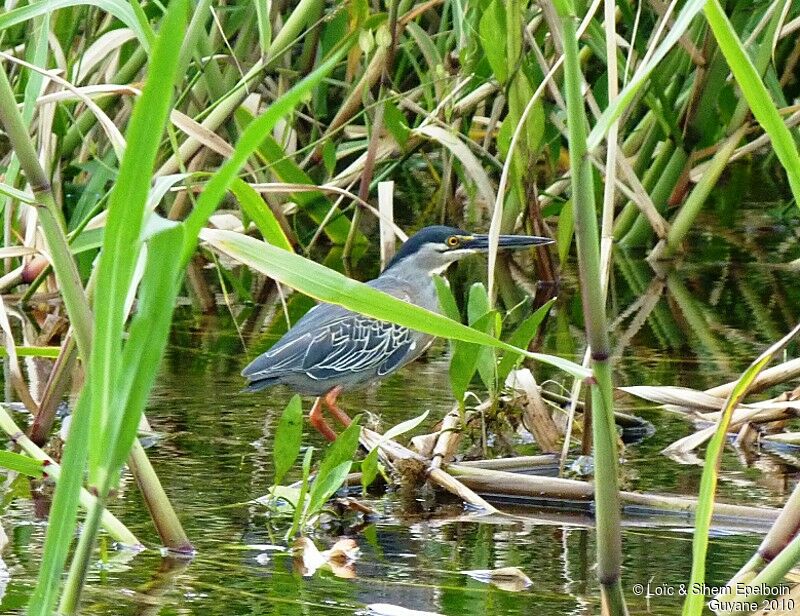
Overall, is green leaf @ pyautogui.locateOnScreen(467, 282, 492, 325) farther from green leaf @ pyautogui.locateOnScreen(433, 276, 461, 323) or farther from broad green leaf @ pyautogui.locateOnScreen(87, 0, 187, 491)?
broad green leaf @ pyautogui.locateOnScreen(87, 0, 187, 491)

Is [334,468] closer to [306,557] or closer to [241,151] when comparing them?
[306,557]

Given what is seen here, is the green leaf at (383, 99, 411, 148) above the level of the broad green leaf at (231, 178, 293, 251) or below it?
above

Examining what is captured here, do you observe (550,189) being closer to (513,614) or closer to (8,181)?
(8,181)

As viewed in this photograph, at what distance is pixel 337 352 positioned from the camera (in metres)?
4.56

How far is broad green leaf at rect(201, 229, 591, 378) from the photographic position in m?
1.81

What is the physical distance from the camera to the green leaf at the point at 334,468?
9.53ft

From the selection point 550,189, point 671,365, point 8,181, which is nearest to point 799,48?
point 550,189

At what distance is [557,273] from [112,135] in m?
3.48

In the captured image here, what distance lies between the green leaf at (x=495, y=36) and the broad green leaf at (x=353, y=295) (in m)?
2.34

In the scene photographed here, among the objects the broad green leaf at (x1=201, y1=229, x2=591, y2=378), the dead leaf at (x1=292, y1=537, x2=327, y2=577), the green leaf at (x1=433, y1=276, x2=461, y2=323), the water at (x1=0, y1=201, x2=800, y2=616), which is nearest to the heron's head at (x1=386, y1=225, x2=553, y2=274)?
the water at (x1=0, y1=201, x2=800, y2=616)

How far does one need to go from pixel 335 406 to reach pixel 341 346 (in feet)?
0.72

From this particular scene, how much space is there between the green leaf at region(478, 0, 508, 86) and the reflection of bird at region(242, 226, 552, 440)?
26.3 inches

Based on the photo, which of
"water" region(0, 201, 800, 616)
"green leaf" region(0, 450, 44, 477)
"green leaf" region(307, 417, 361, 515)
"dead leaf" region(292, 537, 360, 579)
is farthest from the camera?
"green leaf" region(307, 417, 361, 515)

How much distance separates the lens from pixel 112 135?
2734mm
